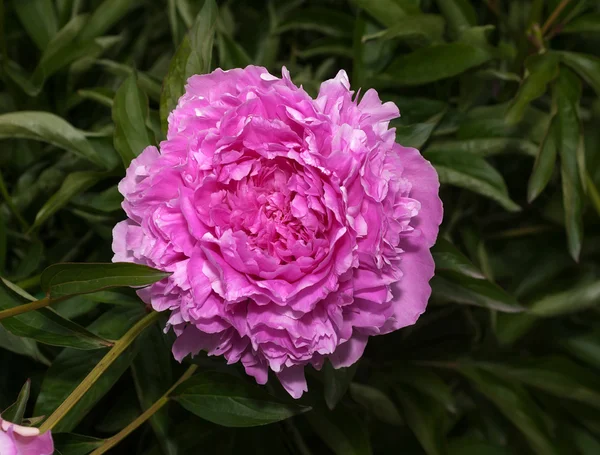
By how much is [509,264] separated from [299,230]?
1.20ft

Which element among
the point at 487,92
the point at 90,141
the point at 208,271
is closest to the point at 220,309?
the point at 208,271

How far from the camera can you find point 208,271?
0.34 metres

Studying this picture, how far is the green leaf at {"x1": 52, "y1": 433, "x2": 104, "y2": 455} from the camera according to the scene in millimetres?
376

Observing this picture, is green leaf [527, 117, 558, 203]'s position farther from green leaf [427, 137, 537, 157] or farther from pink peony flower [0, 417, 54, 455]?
pink peony flower [0, 417, 54, 455]

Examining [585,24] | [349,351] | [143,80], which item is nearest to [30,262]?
[143,80]

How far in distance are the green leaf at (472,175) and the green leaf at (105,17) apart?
0.98 feet

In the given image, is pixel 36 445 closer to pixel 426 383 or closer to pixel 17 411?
pixel 17 411

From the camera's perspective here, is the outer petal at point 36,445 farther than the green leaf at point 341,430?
No

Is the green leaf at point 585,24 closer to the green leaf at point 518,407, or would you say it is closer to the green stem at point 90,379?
the green leaf at point 518,407

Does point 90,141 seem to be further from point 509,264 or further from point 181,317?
point 509,264

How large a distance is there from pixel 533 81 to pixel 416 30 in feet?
0.32

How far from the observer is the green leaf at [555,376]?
586 mm

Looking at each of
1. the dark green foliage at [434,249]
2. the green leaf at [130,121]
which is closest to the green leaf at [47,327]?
the dark green foliage at [434,249]

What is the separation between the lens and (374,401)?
0.54 m
